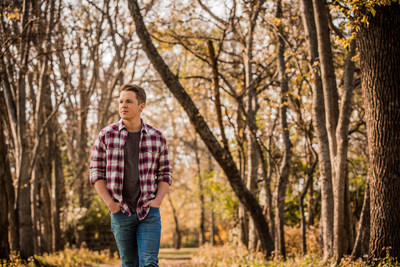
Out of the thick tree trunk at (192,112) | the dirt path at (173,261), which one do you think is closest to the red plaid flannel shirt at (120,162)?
the thick tree trunk at (192,112)

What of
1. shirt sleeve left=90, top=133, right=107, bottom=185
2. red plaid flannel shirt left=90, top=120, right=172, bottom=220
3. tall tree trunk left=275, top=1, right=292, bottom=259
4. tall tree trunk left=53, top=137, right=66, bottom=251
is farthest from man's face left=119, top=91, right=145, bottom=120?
tall tree trunk left=53, top=137, right=66, bottom=251

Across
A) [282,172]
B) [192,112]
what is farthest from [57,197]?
[282,172]

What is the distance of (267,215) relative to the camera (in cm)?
1147

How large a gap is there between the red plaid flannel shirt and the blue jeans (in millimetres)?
64

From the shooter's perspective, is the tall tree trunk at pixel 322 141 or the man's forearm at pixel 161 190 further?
the tall tree trunk at pixel 322 141

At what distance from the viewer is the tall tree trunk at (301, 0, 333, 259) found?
7.08 metres

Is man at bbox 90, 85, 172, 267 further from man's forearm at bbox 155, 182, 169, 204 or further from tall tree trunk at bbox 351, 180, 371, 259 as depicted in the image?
tall tree trunk at bbox 351, 180, 371, 259

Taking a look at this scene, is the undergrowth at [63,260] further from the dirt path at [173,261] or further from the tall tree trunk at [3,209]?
the dirt path at [173,261]

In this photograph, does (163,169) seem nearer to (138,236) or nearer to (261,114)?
(138,236)

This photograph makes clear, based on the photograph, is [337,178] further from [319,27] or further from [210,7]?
[210,7]

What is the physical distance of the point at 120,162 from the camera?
3.52m

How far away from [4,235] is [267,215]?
6.66 meters

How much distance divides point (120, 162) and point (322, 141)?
15.4ft

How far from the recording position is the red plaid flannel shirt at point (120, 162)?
3477 mm
